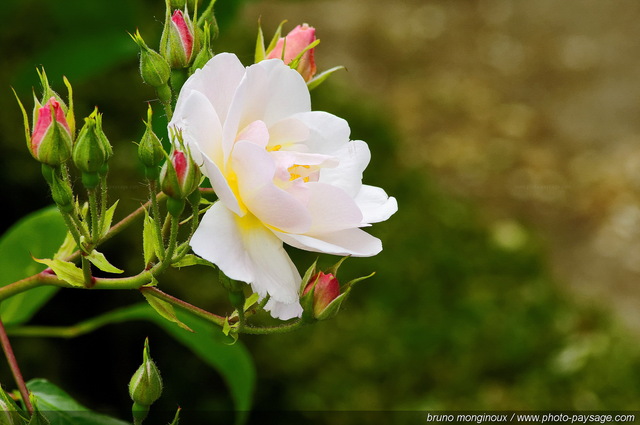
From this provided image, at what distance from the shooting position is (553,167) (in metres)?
3.78

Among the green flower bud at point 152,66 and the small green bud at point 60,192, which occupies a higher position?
the green flower bud at point 152,66

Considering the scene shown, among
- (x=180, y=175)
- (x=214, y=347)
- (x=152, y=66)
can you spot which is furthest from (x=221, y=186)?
(x=214, y=347)

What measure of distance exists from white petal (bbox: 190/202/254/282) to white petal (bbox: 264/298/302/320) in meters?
0.06

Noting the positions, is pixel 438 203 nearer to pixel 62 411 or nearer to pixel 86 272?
pixel 62 411

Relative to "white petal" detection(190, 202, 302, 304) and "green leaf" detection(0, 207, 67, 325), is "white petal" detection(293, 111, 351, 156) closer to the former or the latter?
"white petal" detection(190, 202, 302, 304)

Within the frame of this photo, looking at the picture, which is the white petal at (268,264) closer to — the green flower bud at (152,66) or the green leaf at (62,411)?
the green flower bud at (152,66)

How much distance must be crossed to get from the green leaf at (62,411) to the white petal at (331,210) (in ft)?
0.90

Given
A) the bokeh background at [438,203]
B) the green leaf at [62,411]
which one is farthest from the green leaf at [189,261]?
the bokeh background at [438,203]

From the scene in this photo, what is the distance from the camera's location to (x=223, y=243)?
48 cm

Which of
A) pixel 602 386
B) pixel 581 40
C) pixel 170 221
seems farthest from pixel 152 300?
pixel 581 40

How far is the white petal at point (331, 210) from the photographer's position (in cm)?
51

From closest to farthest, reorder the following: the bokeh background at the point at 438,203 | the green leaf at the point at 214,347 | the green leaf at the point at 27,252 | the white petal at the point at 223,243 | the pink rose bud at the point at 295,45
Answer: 1. the white petal at the point at 223,243
2. the pink rose bud at the point at 295,45
3. the green leaf at the point at 27,252
4. the green leaf at the point at 214,347
5. the bokeh background at the point at 438,203

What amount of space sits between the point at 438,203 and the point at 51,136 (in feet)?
8.20

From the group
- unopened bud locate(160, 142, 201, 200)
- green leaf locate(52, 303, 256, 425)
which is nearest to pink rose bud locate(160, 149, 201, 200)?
unopened bud locate(160, 142, 201, 200)
